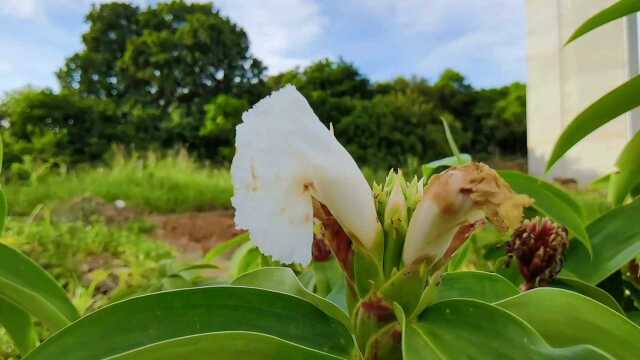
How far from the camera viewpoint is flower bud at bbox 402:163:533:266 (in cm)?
33

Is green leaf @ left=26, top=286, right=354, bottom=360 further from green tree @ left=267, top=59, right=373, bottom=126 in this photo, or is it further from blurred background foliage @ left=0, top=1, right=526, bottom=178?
green tree @ left=267, top=59, right=373, bottom=126

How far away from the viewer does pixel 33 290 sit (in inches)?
21.0

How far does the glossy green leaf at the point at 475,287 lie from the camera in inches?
17.2

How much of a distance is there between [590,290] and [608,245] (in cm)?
8

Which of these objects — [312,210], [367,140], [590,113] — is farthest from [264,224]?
[367,140]

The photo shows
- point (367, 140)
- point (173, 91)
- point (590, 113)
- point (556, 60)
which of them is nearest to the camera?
point (590, 113)

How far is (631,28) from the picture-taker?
6.21 metres

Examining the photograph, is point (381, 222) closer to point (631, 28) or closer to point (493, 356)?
point (493, 356)

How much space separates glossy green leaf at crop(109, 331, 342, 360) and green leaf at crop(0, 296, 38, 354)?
0.38 meters

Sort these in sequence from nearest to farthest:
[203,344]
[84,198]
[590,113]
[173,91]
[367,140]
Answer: [203,344]
[590,113]
[84,198]
[367,140]
[173,91]

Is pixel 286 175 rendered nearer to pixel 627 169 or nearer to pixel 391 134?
pixel 627 169

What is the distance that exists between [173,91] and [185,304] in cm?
1167

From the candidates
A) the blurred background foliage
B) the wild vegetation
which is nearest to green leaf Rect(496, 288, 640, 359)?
the wild vegetation

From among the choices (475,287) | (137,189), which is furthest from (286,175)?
(137,189)
